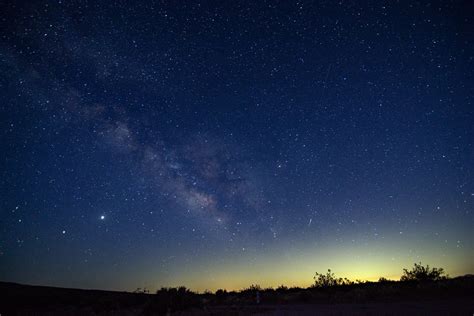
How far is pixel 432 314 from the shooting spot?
9875 mm

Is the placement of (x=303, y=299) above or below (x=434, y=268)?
below

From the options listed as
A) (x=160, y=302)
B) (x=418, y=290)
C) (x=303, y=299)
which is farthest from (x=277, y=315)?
(x=418, y=290)

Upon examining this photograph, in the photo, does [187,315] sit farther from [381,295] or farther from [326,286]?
[326,286]

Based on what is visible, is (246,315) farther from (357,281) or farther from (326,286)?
(357,281)

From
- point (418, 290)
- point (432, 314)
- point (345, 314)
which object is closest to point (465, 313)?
point (432, 314)

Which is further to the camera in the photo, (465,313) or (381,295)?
(381,295)

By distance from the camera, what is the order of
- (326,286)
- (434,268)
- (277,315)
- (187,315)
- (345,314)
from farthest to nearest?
1. (326,286)
2. (434,268)
3. (187,315)
4. (277,315)
5. (345,314)

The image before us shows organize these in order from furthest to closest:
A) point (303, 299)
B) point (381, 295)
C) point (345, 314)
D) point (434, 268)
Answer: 1. point (434, 268)
2. point (303, 299)
3. point (381, 295)
4. point (345, 314)

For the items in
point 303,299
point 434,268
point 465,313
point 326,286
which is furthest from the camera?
point 326,286

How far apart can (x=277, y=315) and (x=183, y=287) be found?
30.9 feet

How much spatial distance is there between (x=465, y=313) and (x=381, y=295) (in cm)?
1072

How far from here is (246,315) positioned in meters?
13.5

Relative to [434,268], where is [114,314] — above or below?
below

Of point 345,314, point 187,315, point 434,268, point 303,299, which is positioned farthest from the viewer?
point 434,268
